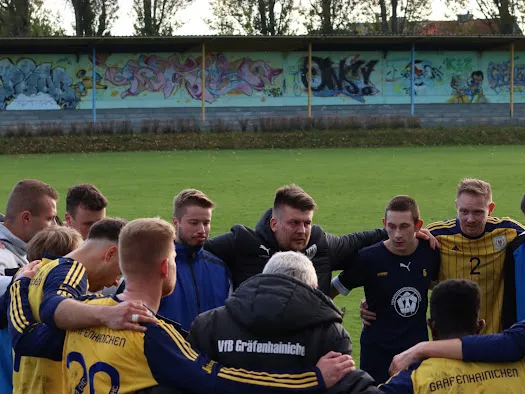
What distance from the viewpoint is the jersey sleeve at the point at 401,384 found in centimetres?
367

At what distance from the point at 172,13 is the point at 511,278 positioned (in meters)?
59.7

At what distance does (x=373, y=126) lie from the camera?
4216cm

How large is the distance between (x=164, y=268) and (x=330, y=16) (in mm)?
61174

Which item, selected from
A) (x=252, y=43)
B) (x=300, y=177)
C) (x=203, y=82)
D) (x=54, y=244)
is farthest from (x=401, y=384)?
(x=252, y=43)

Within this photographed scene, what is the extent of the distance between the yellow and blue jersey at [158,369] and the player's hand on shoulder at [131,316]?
0.12 ft

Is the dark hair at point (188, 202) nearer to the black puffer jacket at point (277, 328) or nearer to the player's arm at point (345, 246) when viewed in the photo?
the player's arm at point (345, 246)

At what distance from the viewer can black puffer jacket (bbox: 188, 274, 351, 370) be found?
3432 millimetres

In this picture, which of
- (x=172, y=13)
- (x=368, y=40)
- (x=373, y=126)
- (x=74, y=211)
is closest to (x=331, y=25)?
(x=172, y=13)

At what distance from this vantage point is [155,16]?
62.5 meters

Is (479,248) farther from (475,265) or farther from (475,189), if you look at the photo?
(475,189)

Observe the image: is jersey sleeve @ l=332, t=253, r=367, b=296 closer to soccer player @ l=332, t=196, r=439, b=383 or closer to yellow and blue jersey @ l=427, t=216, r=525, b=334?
soccer player @ l=332, t=196, r=439, b=383

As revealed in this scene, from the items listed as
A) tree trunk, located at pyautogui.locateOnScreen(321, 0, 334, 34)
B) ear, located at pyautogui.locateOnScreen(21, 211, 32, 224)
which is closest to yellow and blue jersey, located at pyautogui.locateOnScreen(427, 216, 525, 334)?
ear, located at pyautogui.locateOnScreen(21, 211, 32, 224)

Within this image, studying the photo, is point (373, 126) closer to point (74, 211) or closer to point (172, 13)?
point (172, 13)

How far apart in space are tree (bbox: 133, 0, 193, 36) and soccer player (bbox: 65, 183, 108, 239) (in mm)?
55676
